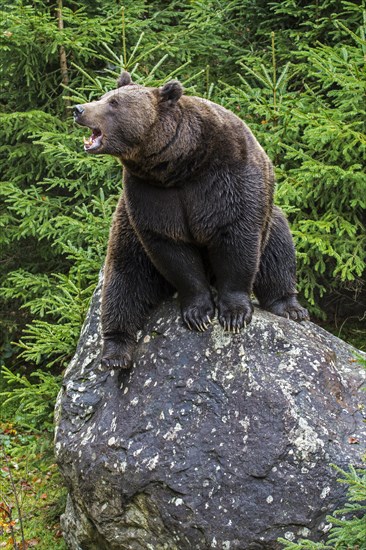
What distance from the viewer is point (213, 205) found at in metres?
5.20

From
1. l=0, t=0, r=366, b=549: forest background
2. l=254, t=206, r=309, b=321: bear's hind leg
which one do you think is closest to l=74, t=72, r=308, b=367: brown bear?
l=254, t=206, r=309, b=321: bear's hind leg

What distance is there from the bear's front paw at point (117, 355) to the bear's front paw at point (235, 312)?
2.48ft

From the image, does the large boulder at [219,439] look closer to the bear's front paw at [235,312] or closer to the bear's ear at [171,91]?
the bear's front paw at [235,312]

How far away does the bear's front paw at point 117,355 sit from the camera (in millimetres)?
5781

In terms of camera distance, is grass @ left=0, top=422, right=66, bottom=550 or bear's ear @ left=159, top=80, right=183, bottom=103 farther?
grass @ left=0, top=422, right=66, bottom=550

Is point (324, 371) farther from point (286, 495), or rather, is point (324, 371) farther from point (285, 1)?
point (285, 1)

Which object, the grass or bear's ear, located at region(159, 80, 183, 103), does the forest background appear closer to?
the grass

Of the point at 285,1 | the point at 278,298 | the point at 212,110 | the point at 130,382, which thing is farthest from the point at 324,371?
the point at 285,1

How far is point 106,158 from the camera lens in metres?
7.86

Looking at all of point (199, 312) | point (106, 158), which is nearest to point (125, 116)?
point (199, 312)

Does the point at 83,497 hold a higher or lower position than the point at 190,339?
lower

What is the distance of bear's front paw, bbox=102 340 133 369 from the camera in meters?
5.78

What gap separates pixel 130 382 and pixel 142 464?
582 millimetres

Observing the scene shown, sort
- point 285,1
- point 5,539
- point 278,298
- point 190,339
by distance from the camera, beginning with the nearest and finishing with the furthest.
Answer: point 190,339 → point 278,298 → point 5,539 → point 285,1
